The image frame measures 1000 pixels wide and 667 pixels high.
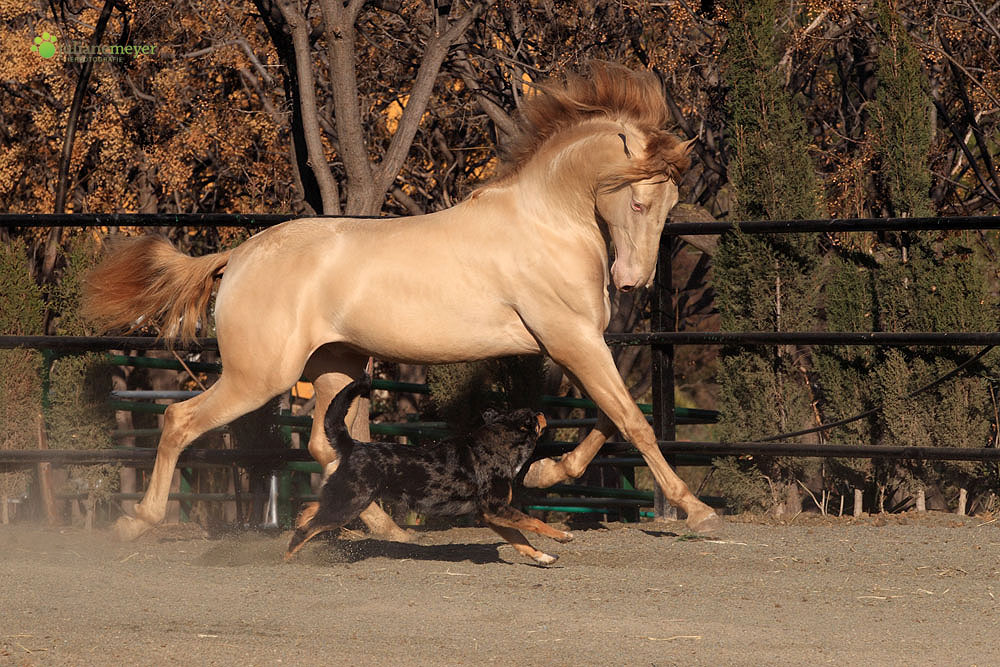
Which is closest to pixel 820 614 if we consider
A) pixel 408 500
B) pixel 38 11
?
pixel 408 500

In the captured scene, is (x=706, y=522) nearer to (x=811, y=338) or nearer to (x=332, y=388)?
(x=811, y=338)

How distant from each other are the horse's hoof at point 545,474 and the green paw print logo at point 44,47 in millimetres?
14460

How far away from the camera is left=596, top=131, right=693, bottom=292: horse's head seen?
16.6 feet

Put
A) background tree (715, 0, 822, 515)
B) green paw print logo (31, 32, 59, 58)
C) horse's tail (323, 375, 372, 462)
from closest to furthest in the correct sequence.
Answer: horse's tail (323, 375, 372, 462) → background tree (715, 0, 822, 515) → green paw print logo (31, 32, 59, 58)

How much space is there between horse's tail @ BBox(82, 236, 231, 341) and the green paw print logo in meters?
12.8

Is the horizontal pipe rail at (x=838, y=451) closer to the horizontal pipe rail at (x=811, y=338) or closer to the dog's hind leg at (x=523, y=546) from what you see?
the horizontal pipe rail at (x=811, y=338)

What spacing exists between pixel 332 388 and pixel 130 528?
1186mm

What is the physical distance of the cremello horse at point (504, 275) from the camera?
16.9ft

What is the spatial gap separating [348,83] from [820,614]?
5.50m

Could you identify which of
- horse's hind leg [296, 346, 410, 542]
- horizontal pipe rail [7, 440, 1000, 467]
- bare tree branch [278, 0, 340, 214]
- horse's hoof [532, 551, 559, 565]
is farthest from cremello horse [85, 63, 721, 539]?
bare tree branch [278, 0, 340, 214]

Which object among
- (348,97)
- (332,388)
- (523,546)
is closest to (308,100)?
(348,97)

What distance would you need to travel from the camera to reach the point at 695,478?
20938 millimetres

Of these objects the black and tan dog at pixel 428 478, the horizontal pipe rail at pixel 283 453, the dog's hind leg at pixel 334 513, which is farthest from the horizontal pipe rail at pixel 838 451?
the dog's hind leg at pixel 334 513

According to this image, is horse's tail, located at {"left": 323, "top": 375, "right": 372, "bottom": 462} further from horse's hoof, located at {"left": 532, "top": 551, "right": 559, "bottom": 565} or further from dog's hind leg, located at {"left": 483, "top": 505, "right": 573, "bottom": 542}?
horse's hoof, located at {"left": 532, "top": 551, "right": 559, "bottom": 565}
